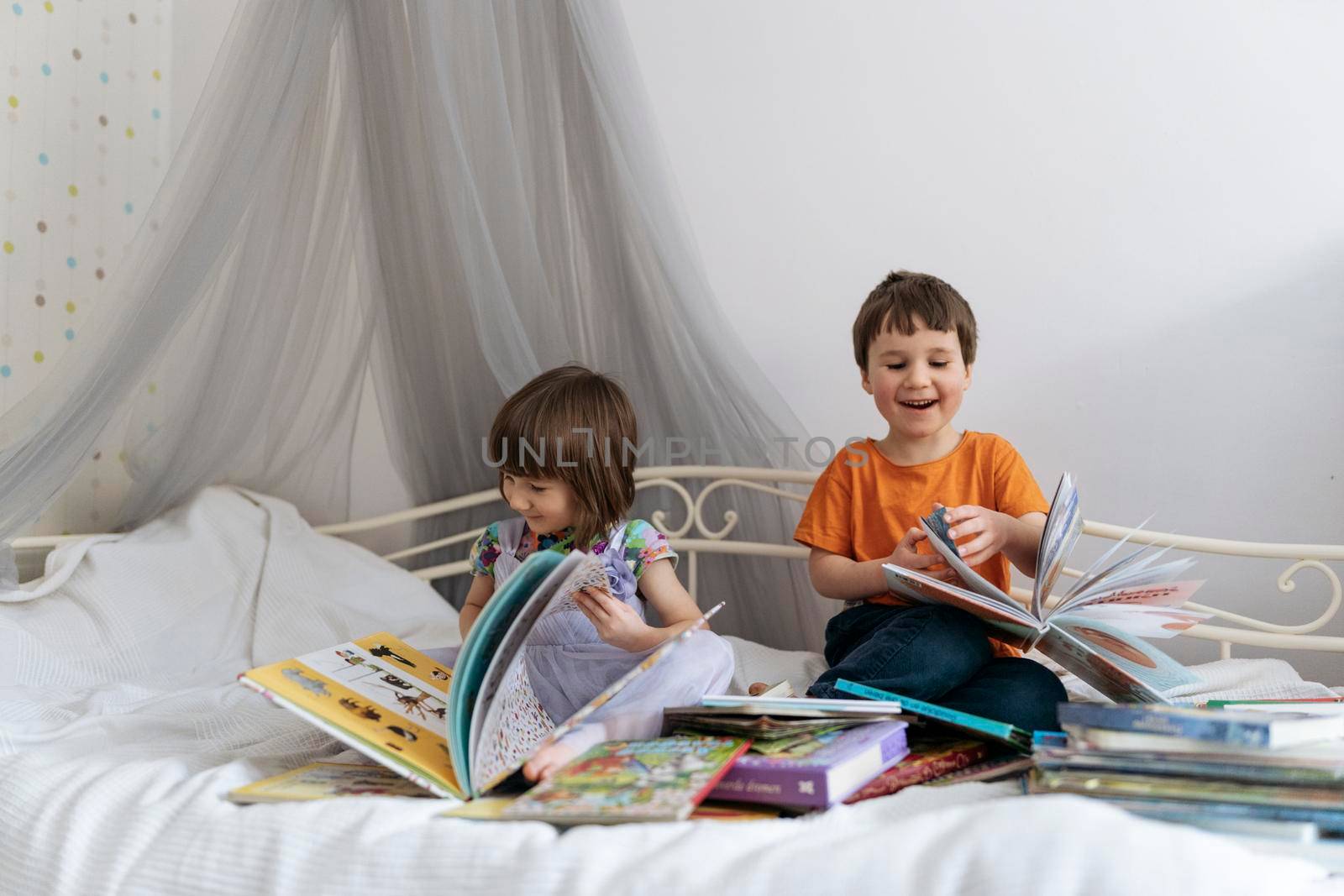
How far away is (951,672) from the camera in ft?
4.04

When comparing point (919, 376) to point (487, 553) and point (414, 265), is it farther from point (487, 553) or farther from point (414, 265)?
point (414, 265)

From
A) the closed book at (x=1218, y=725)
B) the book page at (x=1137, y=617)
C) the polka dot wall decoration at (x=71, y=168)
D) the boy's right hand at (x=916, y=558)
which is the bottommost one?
the closed book at (x=1218, y=725)

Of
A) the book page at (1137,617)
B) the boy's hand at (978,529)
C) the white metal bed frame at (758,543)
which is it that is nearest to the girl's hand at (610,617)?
the boy's hand at (978,529)

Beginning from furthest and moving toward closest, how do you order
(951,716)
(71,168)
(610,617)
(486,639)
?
(71,168) → (610,617) → (951,716) → (486,639)

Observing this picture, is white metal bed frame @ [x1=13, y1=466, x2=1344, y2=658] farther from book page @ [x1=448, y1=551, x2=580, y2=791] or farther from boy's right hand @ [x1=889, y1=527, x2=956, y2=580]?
book page @ [x1=448, y1=551, x2=580, y2=791]

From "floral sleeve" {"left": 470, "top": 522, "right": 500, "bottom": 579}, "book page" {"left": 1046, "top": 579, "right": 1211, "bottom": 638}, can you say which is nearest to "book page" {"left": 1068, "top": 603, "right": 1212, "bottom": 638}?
"book page" {"left": 1046, "top": 579, "right": 1211, "bottom": 638}

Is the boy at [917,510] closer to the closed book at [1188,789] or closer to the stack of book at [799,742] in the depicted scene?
the stack of book at [799,742]

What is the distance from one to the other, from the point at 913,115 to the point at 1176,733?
52.3 inches

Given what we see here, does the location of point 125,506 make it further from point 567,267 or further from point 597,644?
point 597,644

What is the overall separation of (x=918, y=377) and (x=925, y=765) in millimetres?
592

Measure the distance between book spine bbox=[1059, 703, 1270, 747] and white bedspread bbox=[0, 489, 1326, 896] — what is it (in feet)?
0.32

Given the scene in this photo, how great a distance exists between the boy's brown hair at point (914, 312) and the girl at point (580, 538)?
1.20 feet

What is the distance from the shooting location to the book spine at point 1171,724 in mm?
826

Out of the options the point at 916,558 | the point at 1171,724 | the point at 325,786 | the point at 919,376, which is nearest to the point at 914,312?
the point at 919,376
